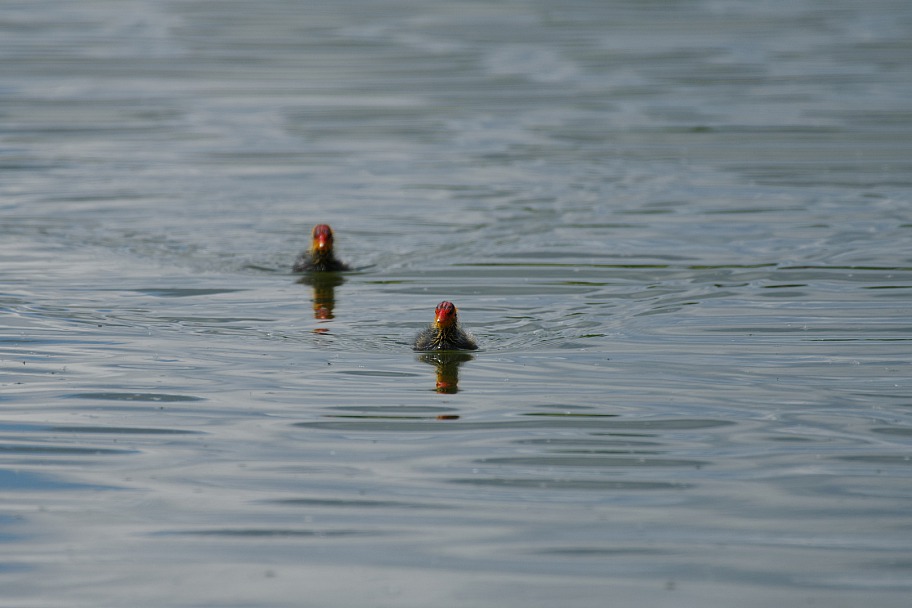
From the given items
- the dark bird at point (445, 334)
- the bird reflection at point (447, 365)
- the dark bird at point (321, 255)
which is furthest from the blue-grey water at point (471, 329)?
the dark bird at point (321, 255)

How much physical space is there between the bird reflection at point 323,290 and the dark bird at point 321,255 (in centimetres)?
8

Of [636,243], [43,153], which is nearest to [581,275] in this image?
[636,243]

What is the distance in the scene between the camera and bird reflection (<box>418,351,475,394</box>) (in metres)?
10.7

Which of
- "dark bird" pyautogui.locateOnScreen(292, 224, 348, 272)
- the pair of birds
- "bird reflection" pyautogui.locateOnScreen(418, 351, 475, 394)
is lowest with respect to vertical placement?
"bird reflection" pyautogui.locateOnScreen(418, 351, 475, 394)

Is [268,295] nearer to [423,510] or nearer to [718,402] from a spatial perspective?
[718,402]

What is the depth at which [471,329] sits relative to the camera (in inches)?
499

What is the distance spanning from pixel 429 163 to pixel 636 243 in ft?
18.1

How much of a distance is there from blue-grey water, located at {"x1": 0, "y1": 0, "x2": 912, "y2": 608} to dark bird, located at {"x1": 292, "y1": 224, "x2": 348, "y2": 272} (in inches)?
16.4

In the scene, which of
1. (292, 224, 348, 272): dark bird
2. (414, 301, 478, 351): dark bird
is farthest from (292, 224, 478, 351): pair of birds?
(292, 224, 348, 272): dark bird

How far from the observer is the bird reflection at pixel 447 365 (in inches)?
420

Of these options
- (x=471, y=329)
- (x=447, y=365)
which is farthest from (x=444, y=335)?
(x=471, y=329)

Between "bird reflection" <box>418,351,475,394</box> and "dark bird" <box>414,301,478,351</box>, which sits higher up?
"dark bird" <box>414,301,478,351</box>

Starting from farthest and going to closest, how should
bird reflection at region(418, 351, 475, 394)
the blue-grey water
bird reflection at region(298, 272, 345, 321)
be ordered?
bird reflection at region(298, 272, 345, 321), bird reflection at region(418, 351, 475, 394), the blue-grey water

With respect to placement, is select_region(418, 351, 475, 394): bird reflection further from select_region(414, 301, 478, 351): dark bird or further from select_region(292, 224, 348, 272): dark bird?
select_region(292, 224, 348, 272): dark bird
